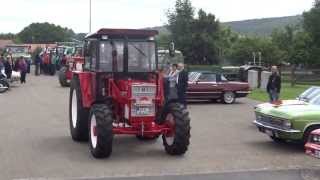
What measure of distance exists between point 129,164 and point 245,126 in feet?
23.7

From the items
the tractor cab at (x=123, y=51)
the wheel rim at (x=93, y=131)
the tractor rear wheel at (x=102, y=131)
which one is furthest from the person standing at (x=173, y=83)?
the tractor rear wheel at (x=102, y=131)

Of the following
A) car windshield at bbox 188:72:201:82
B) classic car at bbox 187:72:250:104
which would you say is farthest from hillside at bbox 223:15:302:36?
car windshield at bbox 188:72:201:82

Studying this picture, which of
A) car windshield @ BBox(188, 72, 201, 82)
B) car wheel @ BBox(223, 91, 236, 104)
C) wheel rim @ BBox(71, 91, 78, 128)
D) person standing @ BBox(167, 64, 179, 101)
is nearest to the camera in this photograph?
wheel rim @ BBox(71, 91, 78, 128)

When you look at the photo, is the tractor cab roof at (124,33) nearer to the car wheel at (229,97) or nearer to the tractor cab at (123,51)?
the tractor cab at (123,51)

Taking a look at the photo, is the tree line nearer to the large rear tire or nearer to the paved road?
the large rear tire

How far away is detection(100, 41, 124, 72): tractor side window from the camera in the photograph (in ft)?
46.5

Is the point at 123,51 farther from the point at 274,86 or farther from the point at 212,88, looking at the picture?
the point at 212,88

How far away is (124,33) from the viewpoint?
1428 centimetres

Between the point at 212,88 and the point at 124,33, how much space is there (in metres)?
13.3

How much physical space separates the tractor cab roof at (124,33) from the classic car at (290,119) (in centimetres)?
303

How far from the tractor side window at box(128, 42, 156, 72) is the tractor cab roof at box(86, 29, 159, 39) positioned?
167 millimetres

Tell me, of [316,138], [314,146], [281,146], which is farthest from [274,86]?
[314,146]

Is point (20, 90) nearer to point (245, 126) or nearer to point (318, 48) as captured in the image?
point (245, 126)

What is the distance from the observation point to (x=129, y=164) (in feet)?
41.1
